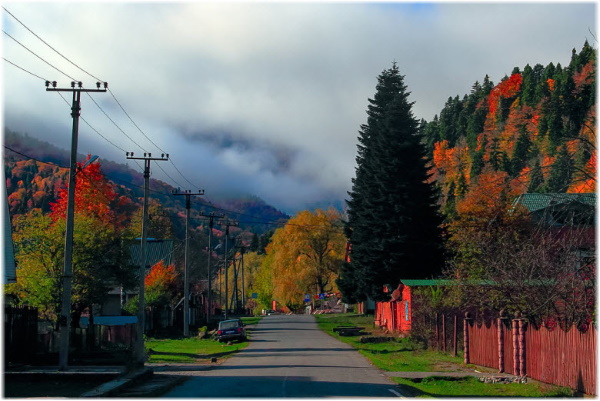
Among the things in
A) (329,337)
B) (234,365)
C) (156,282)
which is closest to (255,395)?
(234,365)

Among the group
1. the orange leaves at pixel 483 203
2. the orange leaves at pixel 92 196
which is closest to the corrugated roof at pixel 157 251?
the orange leaves at pixel 92 196

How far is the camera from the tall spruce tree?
49438 millimetres

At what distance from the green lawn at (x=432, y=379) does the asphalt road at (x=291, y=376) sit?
2.26 feet

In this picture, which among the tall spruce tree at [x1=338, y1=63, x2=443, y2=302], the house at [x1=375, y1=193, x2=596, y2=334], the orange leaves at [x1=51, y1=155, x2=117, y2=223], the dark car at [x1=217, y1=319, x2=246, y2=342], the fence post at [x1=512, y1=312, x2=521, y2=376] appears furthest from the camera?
the orange leaves at [x1=51, y1=155, x2=117, y2=223]

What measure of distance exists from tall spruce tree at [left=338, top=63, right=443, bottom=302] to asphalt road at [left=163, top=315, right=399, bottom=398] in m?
13.3

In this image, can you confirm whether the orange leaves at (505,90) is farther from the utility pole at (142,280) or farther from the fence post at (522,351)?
the fence post at (522,351)

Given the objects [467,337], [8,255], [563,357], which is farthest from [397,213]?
[563,357]

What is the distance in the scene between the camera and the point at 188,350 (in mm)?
36969

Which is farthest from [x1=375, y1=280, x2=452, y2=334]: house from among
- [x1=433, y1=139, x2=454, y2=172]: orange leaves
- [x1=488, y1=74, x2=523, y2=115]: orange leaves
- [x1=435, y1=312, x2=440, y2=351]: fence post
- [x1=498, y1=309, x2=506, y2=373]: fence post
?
[x1=488, y1=74, x2=523, y2=115]: orange leaves

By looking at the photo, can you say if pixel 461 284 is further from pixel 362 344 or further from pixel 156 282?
pixel 156 282

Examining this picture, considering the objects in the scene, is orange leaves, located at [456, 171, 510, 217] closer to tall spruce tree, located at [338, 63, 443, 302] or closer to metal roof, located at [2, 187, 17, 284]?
tall spruce tree, located at [338, 63, 443, 302]

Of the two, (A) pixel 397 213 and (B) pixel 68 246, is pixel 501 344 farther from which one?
(A) pixel 397 213

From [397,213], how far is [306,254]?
3240cm

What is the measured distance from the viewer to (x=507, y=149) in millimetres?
120312
